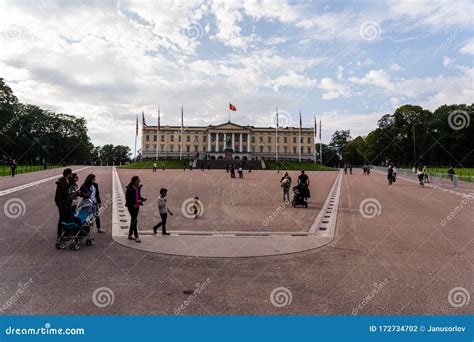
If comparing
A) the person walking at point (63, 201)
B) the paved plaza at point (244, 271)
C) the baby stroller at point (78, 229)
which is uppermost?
the person walking at point (63, 201)

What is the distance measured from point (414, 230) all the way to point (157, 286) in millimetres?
8225

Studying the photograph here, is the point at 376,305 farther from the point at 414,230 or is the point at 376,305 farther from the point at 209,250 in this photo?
the point at 414,230

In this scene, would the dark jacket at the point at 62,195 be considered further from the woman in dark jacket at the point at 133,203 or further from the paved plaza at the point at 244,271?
the woman in dark jacket at the point at 133,203

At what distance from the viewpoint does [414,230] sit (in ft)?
33.7

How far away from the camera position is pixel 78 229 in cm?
790

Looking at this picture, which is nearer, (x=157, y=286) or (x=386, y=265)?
(x=157, y=286)

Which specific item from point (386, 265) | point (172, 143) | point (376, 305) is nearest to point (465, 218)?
point (386, 265)

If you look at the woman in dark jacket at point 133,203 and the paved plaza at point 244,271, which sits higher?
the woman in dark jacket at point 133,203

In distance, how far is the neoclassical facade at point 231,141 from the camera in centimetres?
11231

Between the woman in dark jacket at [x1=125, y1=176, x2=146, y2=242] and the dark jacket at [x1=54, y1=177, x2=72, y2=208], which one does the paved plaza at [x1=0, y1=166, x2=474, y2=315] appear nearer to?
the woman in dark jacket at [x1=125, y1=176, x2=146, y2=242]

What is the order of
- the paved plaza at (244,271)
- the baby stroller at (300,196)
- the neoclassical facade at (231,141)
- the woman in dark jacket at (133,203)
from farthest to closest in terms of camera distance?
1. the neoclassical facade at (231,141)
2. the baby stroller at (300,196)
3. the woman in dark jacket at (133,203)
4. the paved plaza at (244,271)

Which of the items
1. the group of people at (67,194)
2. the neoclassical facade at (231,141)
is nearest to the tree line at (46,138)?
the neoclassical facade at (231,141)

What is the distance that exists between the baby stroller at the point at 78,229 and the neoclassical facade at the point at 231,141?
340 ft

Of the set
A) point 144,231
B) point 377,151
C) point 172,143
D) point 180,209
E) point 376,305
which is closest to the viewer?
point 376,305
